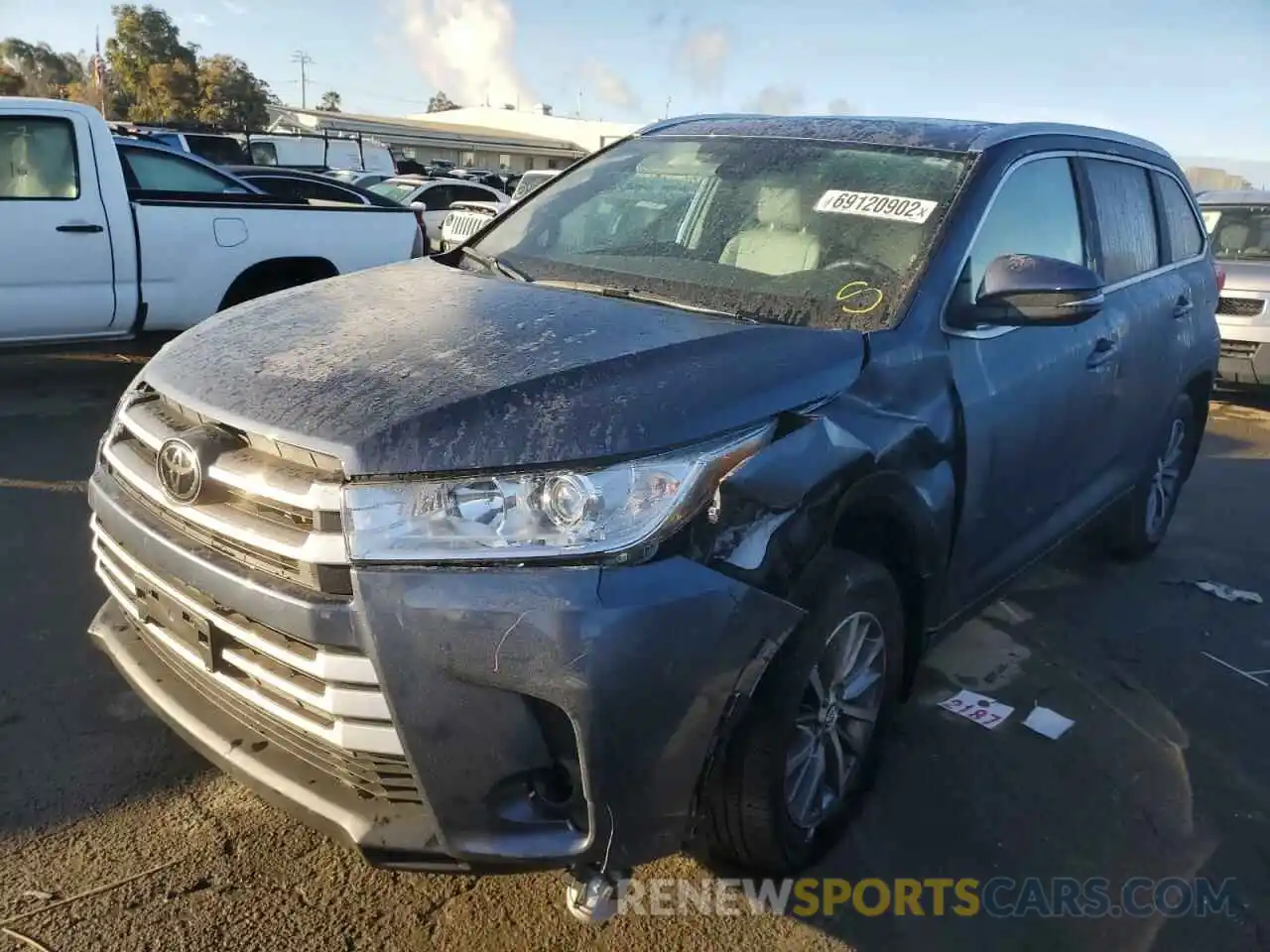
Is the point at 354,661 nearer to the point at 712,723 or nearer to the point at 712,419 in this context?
the point at 712,723

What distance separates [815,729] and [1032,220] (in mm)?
1899

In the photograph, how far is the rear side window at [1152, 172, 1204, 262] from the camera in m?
4.80

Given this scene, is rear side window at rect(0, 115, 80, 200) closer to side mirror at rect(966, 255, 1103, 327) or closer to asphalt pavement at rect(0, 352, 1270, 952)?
asphalt pavement at rect(0, 352, 1270, 952)

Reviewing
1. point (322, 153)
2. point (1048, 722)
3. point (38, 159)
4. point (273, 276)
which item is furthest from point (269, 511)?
point (322, 153)

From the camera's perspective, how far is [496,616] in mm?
1943

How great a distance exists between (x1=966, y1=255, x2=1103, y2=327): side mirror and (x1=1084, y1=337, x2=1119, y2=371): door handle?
735mm

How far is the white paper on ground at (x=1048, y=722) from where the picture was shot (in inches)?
141

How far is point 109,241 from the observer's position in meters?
6.66

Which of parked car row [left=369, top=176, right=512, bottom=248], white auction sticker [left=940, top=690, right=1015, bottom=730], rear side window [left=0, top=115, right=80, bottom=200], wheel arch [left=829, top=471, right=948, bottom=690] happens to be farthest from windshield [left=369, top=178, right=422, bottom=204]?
wheel arch [left=829, top=471, right=948, bottom=690]

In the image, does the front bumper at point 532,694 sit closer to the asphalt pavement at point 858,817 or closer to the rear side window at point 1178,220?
the asphalt pavement at point 858,817

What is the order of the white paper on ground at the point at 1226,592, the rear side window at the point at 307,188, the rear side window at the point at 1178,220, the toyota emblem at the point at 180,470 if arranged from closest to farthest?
the toyota emblem at the point at 180,470, the rear side window at the point at 1178,220, the white paper on ground at the point at 1226,592, the rear side window at the point at 307,188

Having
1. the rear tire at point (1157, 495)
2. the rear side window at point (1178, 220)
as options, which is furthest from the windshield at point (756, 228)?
the rear tire at point (1157, 495)

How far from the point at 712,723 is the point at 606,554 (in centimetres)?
43

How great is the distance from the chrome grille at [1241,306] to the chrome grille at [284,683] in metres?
9.18
